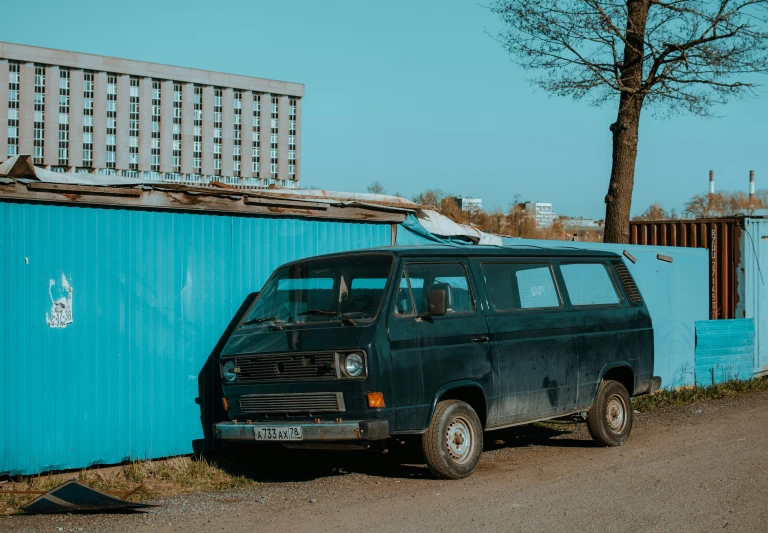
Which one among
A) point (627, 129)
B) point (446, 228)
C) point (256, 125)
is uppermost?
point (256, 125)

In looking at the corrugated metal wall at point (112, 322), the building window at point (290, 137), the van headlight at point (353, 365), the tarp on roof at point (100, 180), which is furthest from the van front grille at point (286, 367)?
the building window at point (290, 137)

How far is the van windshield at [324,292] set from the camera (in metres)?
7.70

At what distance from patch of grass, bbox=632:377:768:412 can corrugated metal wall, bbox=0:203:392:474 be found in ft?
21.1

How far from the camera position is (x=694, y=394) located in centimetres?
1377

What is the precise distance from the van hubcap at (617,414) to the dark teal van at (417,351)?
0.26m

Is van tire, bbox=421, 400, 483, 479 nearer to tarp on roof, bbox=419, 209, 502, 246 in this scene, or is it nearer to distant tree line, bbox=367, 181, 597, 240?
tarp on roof, bbox=419, 209, 502, 246

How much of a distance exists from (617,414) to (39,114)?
6193cm

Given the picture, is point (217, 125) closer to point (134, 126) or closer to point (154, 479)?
point (134, 126)

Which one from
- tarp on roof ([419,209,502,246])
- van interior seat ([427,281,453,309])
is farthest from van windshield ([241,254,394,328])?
tarp on roof ([419,209,502,246])

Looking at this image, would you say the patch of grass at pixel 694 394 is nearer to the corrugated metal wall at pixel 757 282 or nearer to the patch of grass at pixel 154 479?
the corrugated metal wall at pixel 757 282

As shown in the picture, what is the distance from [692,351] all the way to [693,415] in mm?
3073

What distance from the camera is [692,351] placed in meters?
→ 14.8

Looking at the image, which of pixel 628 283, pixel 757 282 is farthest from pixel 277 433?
pixel 757 282

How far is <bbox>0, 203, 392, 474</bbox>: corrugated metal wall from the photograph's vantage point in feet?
25.8
